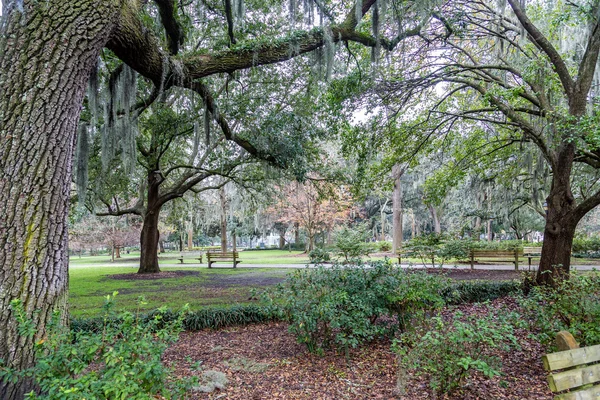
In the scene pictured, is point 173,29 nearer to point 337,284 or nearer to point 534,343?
point 337,284

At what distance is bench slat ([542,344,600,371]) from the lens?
1937 millimetres

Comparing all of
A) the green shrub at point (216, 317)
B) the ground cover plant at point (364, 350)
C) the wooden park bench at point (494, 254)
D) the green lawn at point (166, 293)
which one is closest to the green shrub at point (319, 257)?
the ground cover plant at point (364, 350)

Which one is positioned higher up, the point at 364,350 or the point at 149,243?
the point at 149,243

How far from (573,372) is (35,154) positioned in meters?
3.71

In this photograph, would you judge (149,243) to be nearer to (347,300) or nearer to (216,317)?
(216,317)

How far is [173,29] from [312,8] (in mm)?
2096

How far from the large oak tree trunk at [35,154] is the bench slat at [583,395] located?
3.26 meters

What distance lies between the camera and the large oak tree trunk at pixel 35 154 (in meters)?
2.26

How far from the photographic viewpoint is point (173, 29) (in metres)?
4.62

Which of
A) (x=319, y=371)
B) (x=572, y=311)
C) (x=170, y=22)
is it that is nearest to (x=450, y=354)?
(x=319, y=371)

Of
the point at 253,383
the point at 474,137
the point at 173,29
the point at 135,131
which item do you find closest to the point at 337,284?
the point at 253,383

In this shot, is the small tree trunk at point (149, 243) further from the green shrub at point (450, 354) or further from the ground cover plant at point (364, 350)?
the green shrub at point (450, 354)

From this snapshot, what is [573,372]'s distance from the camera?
2.00 m

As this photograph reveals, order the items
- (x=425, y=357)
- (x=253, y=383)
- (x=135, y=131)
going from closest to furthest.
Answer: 1. (x=425, y=357)
2. (x=253, y=383)
3. (x=135, y=131)
